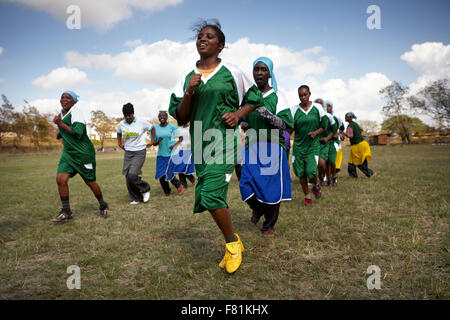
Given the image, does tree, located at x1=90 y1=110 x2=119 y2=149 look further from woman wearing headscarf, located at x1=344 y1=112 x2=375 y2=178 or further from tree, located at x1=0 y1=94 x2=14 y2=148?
woman wearing headscarf, located at x1=344 y1=112 x2=375 y2=178

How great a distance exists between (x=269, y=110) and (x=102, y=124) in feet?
247

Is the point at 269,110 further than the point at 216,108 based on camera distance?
Yes

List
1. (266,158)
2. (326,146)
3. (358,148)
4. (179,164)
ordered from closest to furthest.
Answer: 1. (266,158)
2. (326,146)
3. (179,164)
4. (358,148)

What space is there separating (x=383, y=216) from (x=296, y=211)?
1499 millimetres

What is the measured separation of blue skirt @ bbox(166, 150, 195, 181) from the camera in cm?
803

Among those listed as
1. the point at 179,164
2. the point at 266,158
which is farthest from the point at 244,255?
the point at 179,164

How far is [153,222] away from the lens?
5.09 metres

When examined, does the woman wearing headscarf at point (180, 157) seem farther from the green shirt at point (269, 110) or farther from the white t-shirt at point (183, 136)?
the green shirt at point (269, 110)

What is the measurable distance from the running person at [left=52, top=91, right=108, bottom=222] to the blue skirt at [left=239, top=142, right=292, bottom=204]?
3.08 meters

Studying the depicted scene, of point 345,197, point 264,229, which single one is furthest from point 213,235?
point 345,197

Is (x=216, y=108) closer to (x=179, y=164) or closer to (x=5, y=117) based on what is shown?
(x=179, y=164)

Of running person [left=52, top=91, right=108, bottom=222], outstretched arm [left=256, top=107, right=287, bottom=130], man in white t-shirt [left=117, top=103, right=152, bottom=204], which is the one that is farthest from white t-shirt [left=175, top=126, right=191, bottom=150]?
outstretched arm [left=256, top=107, right=287, bottom=130]

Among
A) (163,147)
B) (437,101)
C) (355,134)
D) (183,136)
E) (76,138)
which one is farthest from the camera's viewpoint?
(437,101)

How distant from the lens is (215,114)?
2936 mm
